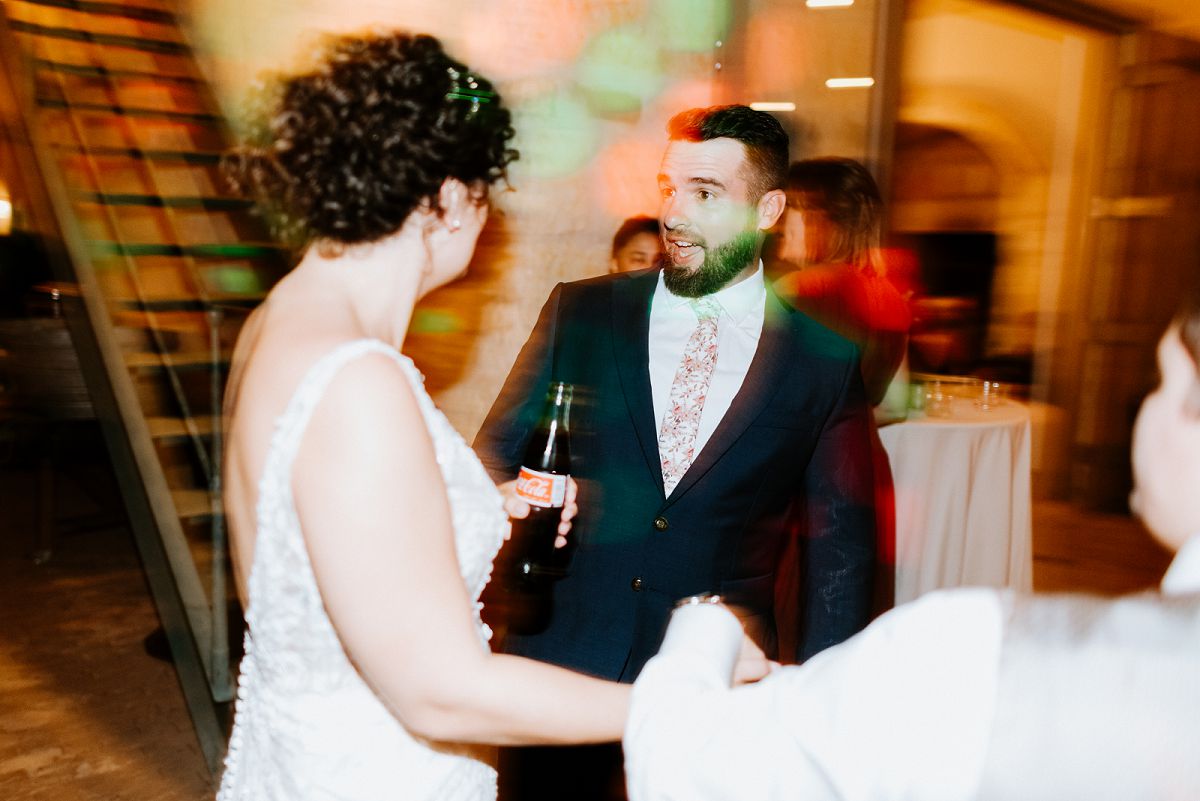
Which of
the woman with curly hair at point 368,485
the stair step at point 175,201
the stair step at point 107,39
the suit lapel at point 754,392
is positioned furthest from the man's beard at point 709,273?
the stair step at point 107,39

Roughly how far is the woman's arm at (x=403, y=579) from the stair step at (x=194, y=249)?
3.34m

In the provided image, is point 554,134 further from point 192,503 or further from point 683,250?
point 192,503

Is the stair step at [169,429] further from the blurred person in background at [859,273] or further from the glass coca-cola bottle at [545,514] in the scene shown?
the blurred person in background at [859,273]

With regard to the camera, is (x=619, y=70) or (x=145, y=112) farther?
(x=145, y=112)

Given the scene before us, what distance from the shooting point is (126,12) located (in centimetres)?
588

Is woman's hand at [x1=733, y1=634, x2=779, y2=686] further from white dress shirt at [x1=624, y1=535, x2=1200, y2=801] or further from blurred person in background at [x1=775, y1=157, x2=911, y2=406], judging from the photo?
blurred person in background at [x1=775, y1=157, x2=911, y2=406]

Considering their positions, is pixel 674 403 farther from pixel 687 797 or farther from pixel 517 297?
pixel 517 297

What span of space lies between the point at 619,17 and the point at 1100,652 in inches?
139

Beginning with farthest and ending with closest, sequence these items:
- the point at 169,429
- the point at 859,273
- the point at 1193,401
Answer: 1. the point at 169,429
2. the point at 859,273
3. the point at 1193,401

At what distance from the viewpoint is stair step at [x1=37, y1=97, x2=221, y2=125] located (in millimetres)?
5066

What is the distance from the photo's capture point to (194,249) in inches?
202

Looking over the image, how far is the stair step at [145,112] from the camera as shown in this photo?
507cm

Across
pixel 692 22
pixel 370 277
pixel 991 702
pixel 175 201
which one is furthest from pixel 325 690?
pixel 175 201

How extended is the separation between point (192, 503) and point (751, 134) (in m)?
2.80
